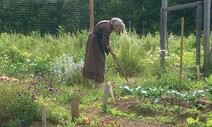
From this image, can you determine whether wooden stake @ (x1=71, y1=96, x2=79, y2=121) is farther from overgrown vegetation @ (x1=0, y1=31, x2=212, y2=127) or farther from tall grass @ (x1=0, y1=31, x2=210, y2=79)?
tall grass @ (x1=0, y1=31, x2=210, y2=79)

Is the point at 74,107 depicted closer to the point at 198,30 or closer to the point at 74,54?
the point at 198,30

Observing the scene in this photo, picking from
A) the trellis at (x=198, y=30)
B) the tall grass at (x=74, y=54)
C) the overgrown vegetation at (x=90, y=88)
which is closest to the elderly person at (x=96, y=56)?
the overgrown vegetation at (x=90, y=88)

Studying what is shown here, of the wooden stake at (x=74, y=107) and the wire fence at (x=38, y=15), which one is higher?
the wire fence at (x=38, y=15)

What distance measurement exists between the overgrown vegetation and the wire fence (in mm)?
3812

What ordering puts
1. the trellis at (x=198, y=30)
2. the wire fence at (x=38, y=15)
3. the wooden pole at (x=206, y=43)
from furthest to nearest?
1. the wire fence at (x=38, y=15)
2. the wooden pole at (x=206, y=43)
3. the trellis at (x=198, y=30)

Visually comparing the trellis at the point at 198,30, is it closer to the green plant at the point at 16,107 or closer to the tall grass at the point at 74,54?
the tall grass at the point at 74,54

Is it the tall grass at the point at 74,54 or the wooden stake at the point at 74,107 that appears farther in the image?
the tall grass at the point at 74,54

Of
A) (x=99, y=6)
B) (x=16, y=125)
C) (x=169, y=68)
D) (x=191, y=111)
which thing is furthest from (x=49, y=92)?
(x=99, y=6)

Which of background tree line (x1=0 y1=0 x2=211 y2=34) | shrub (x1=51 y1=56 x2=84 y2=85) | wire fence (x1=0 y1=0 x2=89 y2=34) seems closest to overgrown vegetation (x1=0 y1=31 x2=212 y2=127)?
shrub (x1=51 y1=56 x2=84 y2=85)

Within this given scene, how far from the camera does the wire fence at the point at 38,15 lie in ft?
54.2

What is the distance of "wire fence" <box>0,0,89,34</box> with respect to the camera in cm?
1653

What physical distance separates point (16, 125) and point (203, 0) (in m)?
5.52

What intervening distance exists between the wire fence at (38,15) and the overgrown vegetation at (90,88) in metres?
3.81

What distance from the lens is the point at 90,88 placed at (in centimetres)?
801
